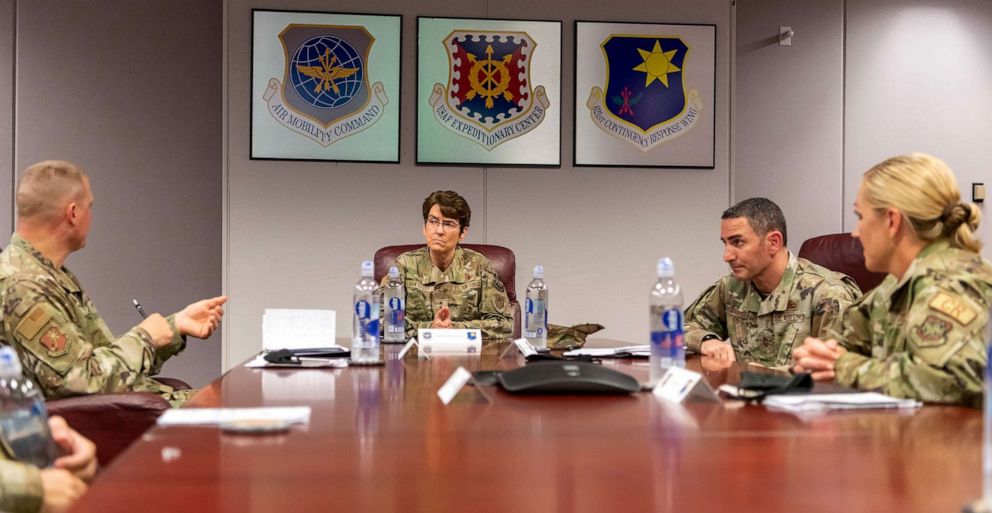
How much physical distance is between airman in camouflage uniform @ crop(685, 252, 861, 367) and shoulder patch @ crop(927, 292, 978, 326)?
114 centimetres

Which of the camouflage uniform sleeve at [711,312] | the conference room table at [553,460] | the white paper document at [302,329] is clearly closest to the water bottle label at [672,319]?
the conference room table at [553,460]

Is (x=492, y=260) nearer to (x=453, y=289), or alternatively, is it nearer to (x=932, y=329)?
(x=453, y=289)

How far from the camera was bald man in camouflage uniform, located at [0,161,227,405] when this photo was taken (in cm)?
229

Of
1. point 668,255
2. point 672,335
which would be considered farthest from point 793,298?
point 668,255

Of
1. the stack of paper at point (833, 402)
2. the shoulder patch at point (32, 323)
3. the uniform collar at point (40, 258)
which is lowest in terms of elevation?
the stack of paper at point (833, 402)

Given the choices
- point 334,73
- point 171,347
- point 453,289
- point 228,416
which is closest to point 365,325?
point 171,347

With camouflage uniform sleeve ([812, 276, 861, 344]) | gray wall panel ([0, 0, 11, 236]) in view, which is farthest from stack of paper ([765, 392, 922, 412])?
gray wall panel ([0, 0, 11, 236])

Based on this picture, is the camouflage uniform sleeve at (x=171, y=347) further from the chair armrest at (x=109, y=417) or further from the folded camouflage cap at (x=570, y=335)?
the folded camouflage cap at (x=570, y=335)

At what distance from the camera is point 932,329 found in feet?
5.99

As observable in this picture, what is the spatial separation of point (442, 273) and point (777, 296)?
148 cm

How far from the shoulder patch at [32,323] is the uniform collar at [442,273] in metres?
1.90

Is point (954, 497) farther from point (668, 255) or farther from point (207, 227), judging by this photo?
point (207, 227)

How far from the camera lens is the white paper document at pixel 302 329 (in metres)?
2.80

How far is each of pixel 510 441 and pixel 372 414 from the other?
34 cm
